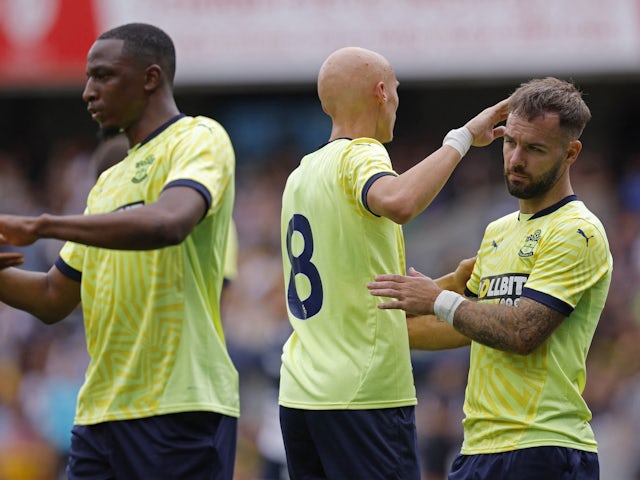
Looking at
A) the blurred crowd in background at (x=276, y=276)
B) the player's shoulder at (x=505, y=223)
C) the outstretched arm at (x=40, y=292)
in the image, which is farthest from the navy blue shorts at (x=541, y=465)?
the blurred crowd in background at (x=276, y=276)

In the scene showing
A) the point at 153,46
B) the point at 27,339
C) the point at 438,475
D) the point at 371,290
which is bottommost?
the point at 438,475

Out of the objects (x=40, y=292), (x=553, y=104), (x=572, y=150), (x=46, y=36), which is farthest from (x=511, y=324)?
(x=46, y=36)

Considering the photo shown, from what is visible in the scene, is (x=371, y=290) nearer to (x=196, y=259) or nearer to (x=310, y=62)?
(x=196, y=259)

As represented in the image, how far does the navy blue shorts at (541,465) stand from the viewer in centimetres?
451

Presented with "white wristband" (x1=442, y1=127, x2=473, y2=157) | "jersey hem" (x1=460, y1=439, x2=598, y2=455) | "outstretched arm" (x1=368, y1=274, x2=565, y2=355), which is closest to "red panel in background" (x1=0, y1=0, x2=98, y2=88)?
"white wristband" (x1=442, y1=127, x2=473, y2=157)

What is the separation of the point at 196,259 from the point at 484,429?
51.2 inches

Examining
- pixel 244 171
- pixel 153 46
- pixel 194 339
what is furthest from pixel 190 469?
pixel 244 171

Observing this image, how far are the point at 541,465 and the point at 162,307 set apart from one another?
5.10 feet

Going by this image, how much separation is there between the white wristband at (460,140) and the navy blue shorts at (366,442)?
1.04 meters

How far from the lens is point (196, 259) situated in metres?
4.70

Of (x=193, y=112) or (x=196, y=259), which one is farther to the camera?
(x=193, y=112)

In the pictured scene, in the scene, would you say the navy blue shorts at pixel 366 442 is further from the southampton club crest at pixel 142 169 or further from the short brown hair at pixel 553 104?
the short brown hair at pixel 553 104

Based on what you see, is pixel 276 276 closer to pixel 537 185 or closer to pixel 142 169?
pixel 142 169

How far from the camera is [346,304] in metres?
4.73
